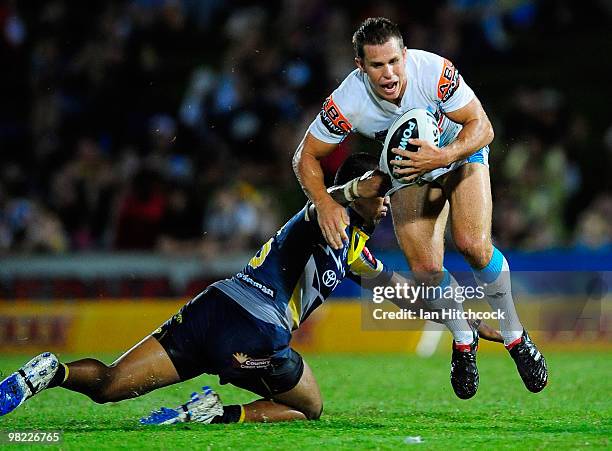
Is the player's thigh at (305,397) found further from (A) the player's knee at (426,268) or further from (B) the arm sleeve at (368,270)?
(A) the player's knee at (426,268)

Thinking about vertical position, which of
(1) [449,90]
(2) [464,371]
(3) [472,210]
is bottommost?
(2) [464,371]

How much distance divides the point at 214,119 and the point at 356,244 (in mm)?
5722

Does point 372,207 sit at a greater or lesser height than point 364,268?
greater

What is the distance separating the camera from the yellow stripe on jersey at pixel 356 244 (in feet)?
22.4

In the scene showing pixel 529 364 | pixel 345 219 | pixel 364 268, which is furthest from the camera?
pixel 364 268

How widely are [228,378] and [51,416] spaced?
1.21 m

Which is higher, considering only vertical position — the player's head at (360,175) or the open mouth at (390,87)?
the open mouth at (390,87)

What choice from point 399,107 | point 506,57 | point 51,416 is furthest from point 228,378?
point 506,57

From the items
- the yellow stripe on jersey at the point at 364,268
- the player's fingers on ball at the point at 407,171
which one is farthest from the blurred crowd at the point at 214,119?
the player's fingers on ball at the point at 407,171

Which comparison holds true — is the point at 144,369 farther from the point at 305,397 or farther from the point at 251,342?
the point at 305,397

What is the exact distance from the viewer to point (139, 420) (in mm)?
6598

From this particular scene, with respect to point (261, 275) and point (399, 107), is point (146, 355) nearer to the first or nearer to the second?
point (261, 275)

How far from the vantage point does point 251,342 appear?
6387 mm

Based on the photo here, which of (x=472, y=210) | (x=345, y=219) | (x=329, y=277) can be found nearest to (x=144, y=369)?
(x=329, y=277)
